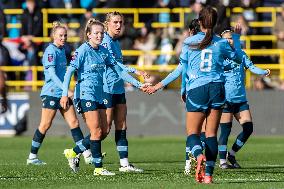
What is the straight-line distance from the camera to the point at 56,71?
18.0 meters

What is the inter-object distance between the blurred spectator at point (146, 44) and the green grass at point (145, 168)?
403 cm

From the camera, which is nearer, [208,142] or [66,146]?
[208,142]

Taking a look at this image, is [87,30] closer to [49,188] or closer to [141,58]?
[49,188]

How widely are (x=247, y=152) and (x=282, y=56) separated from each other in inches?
305

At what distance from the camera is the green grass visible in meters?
13.6

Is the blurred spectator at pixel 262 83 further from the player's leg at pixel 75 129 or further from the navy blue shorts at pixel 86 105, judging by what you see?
the navy blue shorts at pixel 86 105

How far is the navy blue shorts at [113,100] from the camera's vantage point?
1630 centimetres

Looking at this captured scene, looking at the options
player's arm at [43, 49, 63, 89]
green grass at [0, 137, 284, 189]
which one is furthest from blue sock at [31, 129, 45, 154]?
player's arm at [43, 49, 63, 89]

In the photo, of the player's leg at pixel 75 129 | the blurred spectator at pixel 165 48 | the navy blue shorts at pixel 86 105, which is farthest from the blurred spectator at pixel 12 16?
the navy blue shorts at pixel 86 105

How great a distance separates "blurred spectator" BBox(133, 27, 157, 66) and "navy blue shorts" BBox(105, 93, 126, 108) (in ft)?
41.2

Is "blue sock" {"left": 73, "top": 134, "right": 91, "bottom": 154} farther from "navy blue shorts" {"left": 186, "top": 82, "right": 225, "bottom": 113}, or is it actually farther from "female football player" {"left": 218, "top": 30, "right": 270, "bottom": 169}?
"navy blue shorts" {"left": 186, "top": 82, "right": 225, "bottom": 113}

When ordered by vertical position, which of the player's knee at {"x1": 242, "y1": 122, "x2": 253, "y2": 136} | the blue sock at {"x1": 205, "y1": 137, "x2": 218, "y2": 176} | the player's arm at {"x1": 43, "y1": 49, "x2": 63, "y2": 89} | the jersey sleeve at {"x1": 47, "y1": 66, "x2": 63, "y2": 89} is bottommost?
the player's knee at {"x1": 242, "y1": 122, "x2": 253, "y2": 136}

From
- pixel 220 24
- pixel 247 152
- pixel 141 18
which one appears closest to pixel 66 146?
pixel 247 152

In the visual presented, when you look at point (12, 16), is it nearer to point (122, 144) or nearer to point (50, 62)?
point (50, 62)
